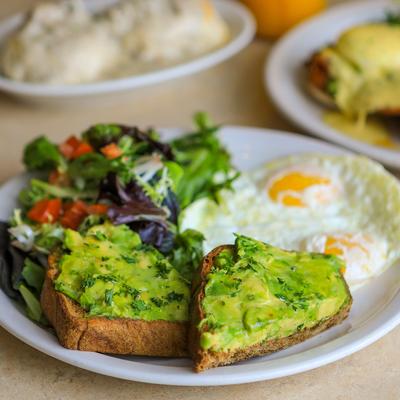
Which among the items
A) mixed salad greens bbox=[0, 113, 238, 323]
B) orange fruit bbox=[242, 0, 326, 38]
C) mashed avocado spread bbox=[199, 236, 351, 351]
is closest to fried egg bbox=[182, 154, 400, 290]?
mixed salad greens bbox=[0, 113, 238, 323]

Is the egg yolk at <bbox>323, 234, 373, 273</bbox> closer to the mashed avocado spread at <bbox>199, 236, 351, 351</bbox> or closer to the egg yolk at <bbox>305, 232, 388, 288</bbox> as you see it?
the egg yolk at <bbox>305, 232, 388, 288</bbox>

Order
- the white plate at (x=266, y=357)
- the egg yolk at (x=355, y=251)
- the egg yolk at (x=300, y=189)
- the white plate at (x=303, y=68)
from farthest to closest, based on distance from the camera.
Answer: the white plate at (x=303, y=68) → the egg yolk at (x=300, y=189) → the egg yolk at (x=355, y=251) → the white plate at (x=266, y=357)

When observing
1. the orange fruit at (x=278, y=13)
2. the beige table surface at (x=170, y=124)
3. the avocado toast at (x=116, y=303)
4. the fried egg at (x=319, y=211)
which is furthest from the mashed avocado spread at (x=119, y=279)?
the orange fruit at (x=278, y=13)

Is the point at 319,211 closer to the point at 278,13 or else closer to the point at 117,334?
the point at 117,334

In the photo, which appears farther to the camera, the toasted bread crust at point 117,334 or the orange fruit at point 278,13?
the orange fruit at point 278,13

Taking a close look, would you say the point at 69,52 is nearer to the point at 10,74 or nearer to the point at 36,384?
the point at 10,74

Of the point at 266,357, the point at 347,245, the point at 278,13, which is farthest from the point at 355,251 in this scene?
the point at 278,13

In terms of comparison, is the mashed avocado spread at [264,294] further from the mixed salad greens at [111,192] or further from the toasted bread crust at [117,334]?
the mixed salad greens at [111,192]
